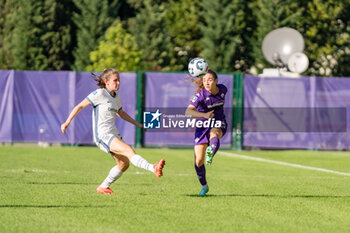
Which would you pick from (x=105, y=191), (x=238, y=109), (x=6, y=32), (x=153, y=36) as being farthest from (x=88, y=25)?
(x=105, y=191)

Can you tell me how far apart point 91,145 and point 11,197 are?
14965 millimetres

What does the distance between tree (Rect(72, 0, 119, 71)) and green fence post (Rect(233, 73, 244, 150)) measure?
15.4m

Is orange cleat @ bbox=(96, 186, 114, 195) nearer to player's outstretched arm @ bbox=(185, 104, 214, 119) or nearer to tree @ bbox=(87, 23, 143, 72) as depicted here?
player's outstretched arm @ bbox=(185, 104, 214, 119)

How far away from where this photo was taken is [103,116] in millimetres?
10523

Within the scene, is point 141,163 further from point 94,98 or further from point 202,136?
point 202,136

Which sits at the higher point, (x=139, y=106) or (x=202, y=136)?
(x=202, y=136)

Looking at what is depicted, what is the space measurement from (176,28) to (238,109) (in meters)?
18.4

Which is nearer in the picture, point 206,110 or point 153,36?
point 206,110

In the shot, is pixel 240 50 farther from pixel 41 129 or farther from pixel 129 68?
pixel 41 129

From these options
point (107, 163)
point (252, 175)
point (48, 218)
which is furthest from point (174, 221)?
point (107, 163)

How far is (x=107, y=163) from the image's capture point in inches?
714

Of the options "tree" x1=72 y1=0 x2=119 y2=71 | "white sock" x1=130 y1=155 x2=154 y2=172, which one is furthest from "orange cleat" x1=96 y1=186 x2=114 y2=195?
"tree" x1=72 y1=0 x2=119 y2=71

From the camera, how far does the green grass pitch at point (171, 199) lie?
26.6 ft

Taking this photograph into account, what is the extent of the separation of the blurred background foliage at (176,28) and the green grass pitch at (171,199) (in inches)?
830
